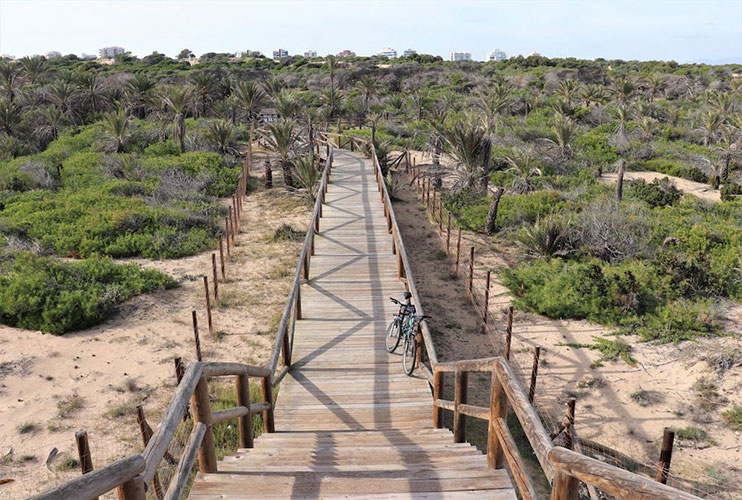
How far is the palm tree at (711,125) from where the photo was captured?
25.5 m

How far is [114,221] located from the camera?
50.0 ft

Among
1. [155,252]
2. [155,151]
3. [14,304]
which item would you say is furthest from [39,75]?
[14,304]

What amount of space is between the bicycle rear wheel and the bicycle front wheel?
0.38m

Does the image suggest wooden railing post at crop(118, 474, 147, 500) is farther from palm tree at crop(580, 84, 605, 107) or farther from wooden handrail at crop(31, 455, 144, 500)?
palm tree at crop(580, 84, 605, 107)

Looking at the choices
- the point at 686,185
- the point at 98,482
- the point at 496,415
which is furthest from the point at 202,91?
the point at 98,482

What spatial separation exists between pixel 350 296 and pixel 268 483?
580cm

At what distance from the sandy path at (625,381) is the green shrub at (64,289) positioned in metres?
6.68

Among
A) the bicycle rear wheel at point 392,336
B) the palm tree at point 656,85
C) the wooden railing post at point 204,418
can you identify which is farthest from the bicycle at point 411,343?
the palm tree at point 656,85

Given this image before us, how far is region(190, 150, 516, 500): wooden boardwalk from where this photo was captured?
11.8 ft

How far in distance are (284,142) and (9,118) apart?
15982mm

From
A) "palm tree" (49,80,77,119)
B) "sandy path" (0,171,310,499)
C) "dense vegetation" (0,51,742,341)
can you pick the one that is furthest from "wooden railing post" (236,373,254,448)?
"palm tree" (49,80,77,119)

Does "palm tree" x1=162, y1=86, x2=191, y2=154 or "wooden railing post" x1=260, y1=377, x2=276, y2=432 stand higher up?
"palm tree" x1=162, y1=86, x2=191, y2=154

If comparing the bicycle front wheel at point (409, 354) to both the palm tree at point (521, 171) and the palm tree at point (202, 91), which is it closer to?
the palm tree at point (521, 171)

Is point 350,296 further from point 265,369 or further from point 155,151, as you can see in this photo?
point 155,151
